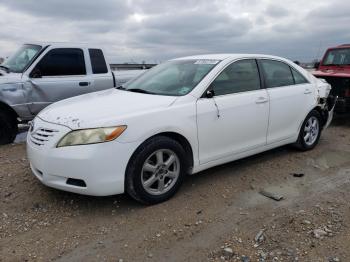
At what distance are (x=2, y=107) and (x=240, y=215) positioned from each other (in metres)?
A: 4.45

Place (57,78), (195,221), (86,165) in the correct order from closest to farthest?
(86,165) < (195,221) < (57,78)

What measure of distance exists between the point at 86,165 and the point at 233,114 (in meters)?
1.89

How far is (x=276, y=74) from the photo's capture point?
534cm

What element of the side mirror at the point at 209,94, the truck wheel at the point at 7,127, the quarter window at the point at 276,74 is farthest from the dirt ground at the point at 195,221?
the truck wheel at the point at 7,127

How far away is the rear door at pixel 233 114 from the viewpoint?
14.1 feet

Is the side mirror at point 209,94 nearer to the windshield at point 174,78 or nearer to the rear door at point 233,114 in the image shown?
the rear door at point 233,114

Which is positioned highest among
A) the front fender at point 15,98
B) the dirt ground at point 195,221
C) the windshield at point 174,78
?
the windshield at point 174,78

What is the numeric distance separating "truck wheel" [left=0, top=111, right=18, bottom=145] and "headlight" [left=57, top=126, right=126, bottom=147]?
3.16 metres

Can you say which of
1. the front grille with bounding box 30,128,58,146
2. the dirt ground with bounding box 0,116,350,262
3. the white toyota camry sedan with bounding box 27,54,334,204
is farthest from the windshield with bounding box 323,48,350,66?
the front grille with bounding box 30,128,58,146

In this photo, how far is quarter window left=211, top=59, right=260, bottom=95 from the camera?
4.54 m

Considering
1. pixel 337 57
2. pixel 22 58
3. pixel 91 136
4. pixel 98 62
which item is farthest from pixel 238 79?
pixel 337 57

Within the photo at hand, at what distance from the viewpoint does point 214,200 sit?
4148 millimetres

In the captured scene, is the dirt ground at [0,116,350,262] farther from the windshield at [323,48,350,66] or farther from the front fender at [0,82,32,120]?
the windshield at [323,48,350,66]

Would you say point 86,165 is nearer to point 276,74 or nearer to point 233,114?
point 233,114
